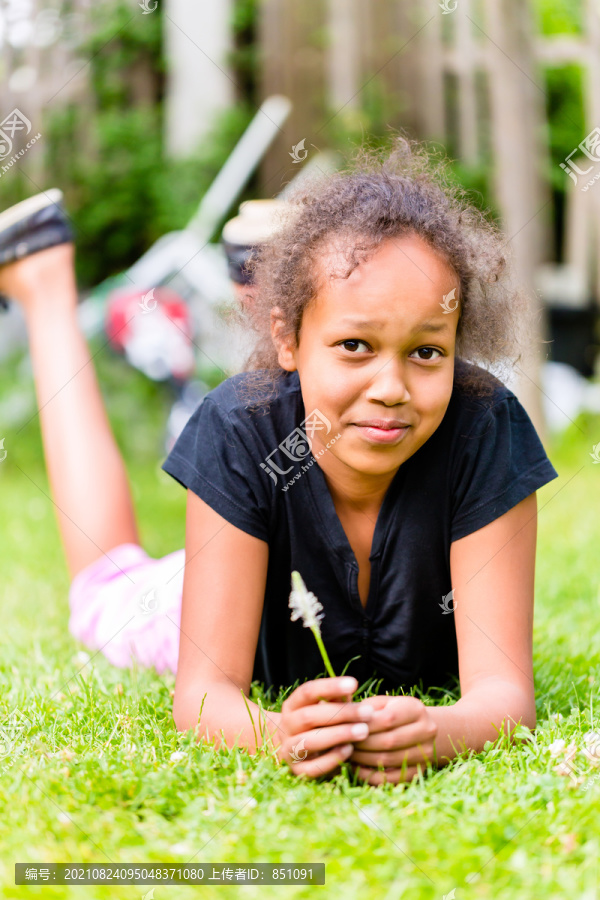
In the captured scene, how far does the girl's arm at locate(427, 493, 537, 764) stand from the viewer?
158 centimetres

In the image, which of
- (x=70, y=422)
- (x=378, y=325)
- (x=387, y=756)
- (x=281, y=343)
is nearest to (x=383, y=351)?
(x=378, y=325)

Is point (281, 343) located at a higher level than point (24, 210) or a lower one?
lower

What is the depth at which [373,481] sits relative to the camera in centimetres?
170

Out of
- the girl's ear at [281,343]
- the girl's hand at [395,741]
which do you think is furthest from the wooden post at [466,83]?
the girl's hand at [395,741]

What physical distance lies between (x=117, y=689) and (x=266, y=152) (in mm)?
4564

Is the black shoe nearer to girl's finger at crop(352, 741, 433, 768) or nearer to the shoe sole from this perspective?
the shoe sole

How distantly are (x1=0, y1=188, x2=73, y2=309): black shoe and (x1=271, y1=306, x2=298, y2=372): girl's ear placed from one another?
127 cm

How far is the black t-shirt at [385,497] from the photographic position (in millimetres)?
1656

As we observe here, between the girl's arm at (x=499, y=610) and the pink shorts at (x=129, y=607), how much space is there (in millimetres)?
791

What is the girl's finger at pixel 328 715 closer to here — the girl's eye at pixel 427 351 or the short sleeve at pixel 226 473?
the short sleeve at pixel 226 473

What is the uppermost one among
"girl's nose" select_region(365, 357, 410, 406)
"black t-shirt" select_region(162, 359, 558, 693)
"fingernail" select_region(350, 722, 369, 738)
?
"girl's nose" select_region(365, 357, 410, 406)

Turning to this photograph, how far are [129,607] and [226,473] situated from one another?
2.84ft

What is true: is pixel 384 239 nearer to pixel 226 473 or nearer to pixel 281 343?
pixel 281 343

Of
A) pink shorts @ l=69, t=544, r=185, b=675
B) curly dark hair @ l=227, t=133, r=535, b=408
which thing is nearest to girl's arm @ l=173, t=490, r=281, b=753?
curly dark hair @ l=227, t=133, r=535, b=408
